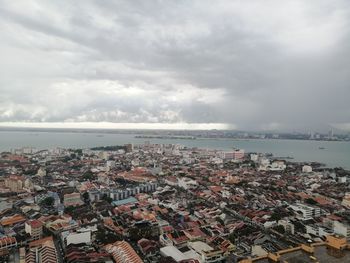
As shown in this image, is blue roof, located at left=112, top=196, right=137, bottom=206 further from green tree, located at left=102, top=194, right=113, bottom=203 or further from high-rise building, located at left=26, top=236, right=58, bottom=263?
high-rise building, located at left=26, top=236, right=58, bottom=263

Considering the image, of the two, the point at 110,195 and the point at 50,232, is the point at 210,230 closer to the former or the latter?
the point at 50,232

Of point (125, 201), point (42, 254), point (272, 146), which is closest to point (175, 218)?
point (125, 201)

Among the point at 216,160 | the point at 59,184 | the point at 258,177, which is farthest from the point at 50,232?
the point at 216,160

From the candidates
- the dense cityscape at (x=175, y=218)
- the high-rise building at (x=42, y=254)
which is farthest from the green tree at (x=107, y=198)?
the high-rise building at (x=42, y=254)

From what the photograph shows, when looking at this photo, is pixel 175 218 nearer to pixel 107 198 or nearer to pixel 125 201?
pixel 125 201

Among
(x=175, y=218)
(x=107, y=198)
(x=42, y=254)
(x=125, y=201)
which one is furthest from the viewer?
(x=107, y=198)

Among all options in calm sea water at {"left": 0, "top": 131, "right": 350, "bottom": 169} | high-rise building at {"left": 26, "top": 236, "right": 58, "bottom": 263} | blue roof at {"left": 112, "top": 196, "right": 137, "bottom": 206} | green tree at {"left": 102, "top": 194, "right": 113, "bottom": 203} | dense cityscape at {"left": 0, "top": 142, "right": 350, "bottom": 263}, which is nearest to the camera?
high-rise building at {"left": 26, "top": 236, "right": 58, "bottom": 263}

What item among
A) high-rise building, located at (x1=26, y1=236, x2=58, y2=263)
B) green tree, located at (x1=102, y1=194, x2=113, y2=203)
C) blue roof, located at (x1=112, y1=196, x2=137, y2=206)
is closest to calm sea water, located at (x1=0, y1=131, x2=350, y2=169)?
blue roof, located at (x1=112, y1=196, x2=137, y2=206)

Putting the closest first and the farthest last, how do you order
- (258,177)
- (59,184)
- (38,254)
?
1. (38,254)
2. (59,184)
3. (258,177)
